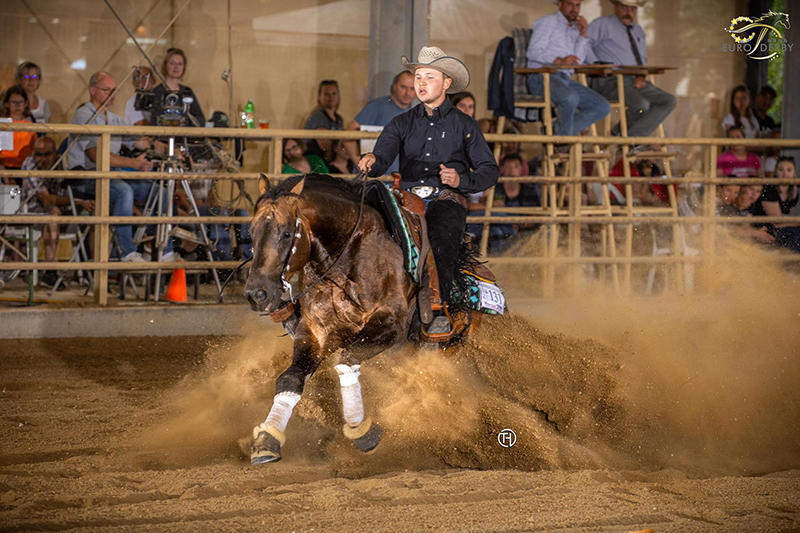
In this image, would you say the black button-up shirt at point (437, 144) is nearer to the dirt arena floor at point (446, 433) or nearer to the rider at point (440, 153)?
the rider at point (440, 153)

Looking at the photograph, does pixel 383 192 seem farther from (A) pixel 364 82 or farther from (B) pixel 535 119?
(A) pixel 364 82

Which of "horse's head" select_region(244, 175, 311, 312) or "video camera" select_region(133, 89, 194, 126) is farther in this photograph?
"video camera" select_region(133, 89, 194, 126)

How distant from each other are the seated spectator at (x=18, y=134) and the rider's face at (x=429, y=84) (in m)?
4.91

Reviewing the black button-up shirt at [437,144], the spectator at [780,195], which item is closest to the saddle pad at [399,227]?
the black button-up shirt at [437,144]

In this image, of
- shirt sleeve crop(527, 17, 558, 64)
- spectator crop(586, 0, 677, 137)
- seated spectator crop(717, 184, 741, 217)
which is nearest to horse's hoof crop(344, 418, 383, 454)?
shirt sleeve crop(527, 17, 558, 64)

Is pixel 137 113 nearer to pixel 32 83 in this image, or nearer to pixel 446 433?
pixel 32 83

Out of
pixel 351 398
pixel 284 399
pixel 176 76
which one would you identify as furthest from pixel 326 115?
pixel 284 399

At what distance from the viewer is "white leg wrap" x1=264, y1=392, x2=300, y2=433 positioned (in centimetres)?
371

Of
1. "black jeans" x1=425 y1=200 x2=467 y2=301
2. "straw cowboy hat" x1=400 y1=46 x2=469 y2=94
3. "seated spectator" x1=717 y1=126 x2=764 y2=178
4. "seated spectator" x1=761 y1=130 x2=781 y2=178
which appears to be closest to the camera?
"black jeans" x1=425 y1=200 x2=467 y2=301

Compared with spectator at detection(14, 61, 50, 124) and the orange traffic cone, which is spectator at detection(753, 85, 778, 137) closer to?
the orange traffic cone

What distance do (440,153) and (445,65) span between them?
0.52 m

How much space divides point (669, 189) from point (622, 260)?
1.43 m

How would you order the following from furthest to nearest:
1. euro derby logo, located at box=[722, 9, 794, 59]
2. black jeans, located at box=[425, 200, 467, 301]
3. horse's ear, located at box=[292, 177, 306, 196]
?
euro derby logo, located at box=[722, 9, 794, 59], black jeans, located at box=[425, 200, 467, 301], horse's ear, located at box=[292, 177, 306, 196]

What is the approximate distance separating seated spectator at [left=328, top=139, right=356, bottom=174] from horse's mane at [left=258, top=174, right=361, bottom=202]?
4.33 metres
